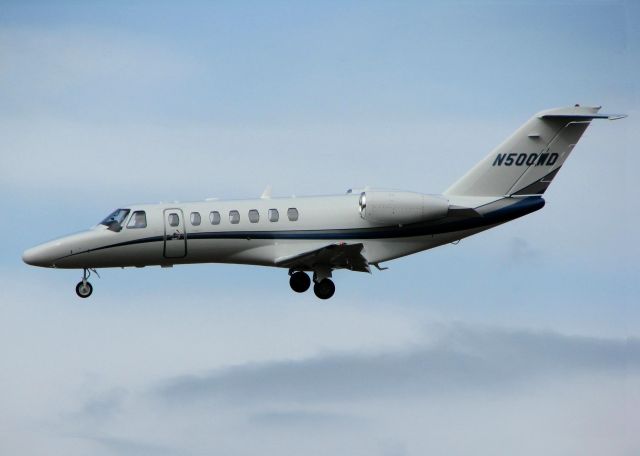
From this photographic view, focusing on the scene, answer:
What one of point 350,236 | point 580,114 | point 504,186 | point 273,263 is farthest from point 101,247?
point 580,114

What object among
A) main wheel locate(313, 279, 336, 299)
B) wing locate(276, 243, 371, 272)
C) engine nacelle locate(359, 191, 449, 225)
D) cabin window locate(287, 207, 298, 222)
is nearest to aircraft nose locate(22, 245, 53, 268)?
wing locate(276, 243, 371, 272)

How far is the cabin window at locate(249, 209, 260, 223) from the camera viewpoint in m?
22.9

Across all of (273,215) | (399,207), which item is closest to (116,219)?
(273,215)

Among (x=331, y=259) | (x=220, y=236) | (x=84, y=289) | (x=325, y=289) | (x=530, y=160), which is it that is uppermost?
(x=530, y=160)

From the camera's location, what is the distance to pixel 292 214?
22953 millimetres

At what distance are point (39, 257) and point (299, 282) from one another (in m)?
7.57

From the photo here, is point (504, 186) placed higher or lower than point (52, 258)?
higher

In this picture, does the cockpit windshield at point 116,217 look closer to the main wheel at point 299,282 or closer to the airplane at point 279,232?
the airplane at point 279,232

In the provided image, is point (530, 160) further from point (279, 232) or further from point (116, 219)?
point (116, 219)

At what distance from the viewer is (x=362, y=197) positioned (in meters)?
22.6

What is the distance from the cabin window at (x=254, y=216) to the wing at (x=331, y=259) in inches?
51.3

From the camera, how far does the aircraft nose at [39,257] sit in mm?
23016

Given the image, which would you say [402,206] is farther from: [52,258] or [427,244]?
[52,258]

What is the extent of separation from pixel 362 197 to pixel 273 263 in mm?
3212
